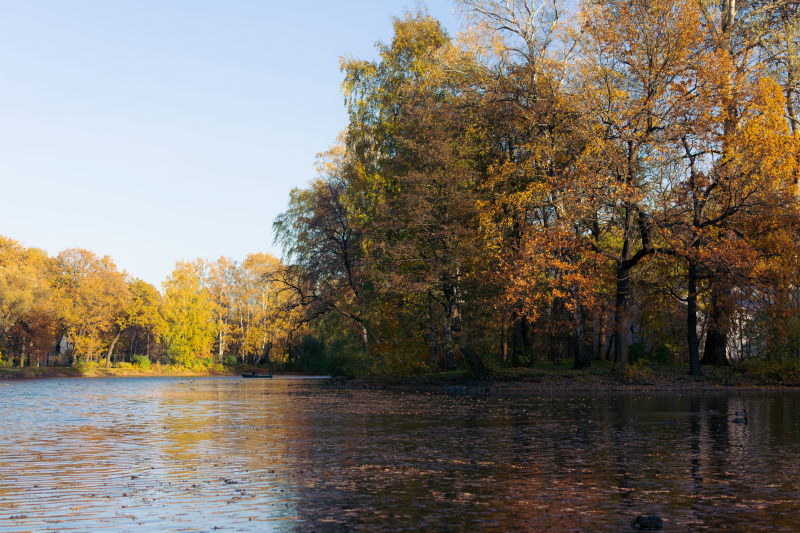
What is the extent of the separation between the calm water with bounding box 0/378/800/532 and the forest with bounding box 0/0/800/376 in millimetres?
12721

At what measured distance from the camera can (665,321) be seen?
1831 inches

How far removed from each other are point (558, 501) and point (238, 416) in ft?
52.7

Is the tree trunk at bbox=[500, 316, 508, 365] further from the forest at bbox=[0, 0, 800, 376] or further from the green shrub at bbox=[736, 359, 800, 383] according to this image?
the green shrub at bbox=[736, 359, 800, 383]

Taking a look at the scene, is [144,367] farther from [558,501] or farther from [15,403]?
[558,501]

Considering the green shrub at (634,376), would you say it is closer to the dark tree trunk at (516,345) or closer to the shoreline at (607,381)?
A: the shoreline at (607,381)

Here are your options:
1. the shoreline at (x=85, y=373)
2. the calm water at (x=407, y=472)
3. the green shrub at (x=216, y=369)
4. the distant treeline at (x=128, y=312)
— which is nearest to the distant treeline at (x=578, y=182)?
the calm water at (x=407, y=472)

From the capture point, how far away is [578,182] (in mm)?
30922

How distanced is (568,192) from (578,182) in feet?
3.36

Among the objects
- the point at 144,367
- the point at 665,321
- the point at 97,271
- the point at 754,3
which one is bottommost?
the point at 144,367

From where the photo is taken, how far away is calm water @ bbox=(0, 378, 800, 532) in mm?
7918

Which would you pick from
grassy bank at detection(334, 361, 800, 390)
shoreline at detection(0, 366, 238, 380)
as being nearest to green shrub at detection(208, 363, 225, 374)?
shoreline at detection(0, 366, 238, 380)

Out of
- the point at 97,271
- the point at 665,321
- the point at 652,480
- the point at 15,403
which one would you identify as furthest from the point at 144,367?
the point at 652,480

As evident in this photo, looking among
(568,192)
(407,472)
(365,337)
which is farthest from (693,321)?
(407,472)

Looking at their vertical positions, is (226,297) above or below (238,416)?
above
